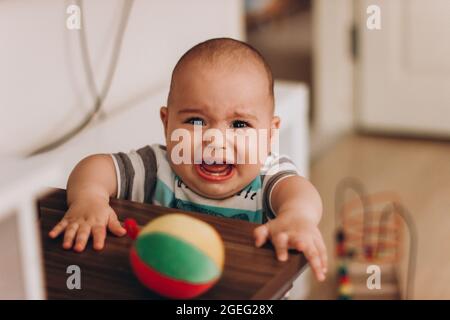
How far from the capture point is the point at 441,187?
141 centimetres

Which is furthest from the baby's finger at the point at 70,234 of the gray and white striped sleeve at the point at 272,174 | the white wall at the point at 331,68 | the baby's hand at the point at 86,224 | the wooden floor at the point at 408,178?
the white wall at the point at 331,68

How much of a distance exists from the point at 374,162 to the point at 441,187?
138 mm

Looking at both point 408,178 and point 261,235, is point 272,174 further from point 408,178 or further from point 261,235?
point 408,178

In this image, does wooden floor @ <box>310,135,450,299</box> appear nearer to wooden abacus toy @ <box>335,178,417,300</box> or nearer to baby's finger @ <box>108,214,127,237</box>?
wooden abacus toy @ <box>335,178,417,300</box>

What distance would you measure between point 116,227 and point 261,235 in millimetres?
76

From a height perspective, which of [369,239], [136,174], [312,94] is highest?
[136,174]

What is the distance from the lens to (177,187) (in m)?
0.43

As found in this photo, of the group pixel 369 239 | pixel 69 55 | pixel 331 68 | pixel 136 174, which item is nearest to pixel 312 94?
pixel 331 68

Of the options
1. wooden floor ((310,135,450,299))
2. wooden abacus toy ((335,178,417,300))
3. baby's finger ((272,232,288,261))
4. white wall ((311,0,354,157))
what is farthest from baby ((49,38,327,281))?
white wall ((311,0,354,157))

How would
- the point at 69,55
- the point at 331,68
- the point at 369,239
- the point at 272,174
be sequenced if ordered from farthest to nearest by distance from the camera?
the point at 331,68
the point at 369,239
the point at 69,55
the point at 272,174

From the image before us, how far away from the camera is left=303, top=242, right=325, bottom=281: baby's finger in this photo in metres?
0.38
